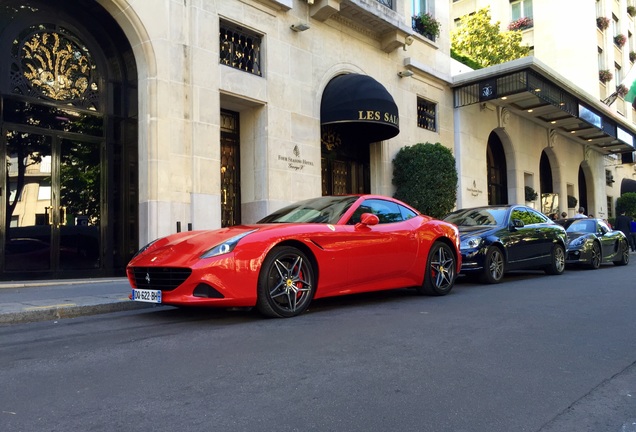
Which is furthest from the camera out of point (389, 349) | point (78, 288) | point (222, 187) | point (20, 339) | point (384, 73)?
point (384, 73)

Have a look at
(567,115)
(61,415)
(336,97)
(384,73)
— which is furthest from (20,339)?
(567,115)

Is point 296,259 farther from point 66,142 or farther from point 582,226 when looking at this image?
point 582,226

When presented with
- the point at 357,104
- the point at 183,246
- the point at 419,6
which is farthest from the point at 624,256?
the point at 183,246

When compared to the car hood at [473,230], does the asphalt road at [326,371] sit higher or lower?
lower

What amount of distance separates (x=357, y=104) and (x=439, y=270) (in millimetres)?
6882

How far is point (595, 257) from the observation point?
516 inches

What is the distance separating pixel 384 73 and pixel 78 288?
11.8 meters

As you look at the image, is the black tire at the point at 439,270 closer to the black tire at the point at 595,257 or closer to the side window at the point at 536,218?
the side window at the point at 536,218

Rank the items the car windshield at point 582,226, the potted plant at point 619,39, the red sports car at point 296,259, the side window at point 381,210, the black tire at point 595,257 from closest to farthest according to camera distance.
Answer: the red sports car at point 296,259, the side window at point 381,210, the black tire at point 595,257, the car windshield at point 582,226, the potted plant at point 619,39

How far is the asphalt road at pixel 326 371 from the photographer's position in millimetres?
2848

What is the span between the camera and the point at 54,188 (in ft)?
31.7

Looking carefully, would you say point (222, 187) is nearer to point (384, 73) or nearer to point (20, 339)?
point (384, 73)

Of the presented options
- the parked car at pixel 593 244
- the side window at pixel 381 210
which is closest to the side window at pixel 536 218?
the parked car at pixel 593 244

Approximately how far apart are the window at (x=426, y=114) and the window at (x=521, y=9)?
2303cm
